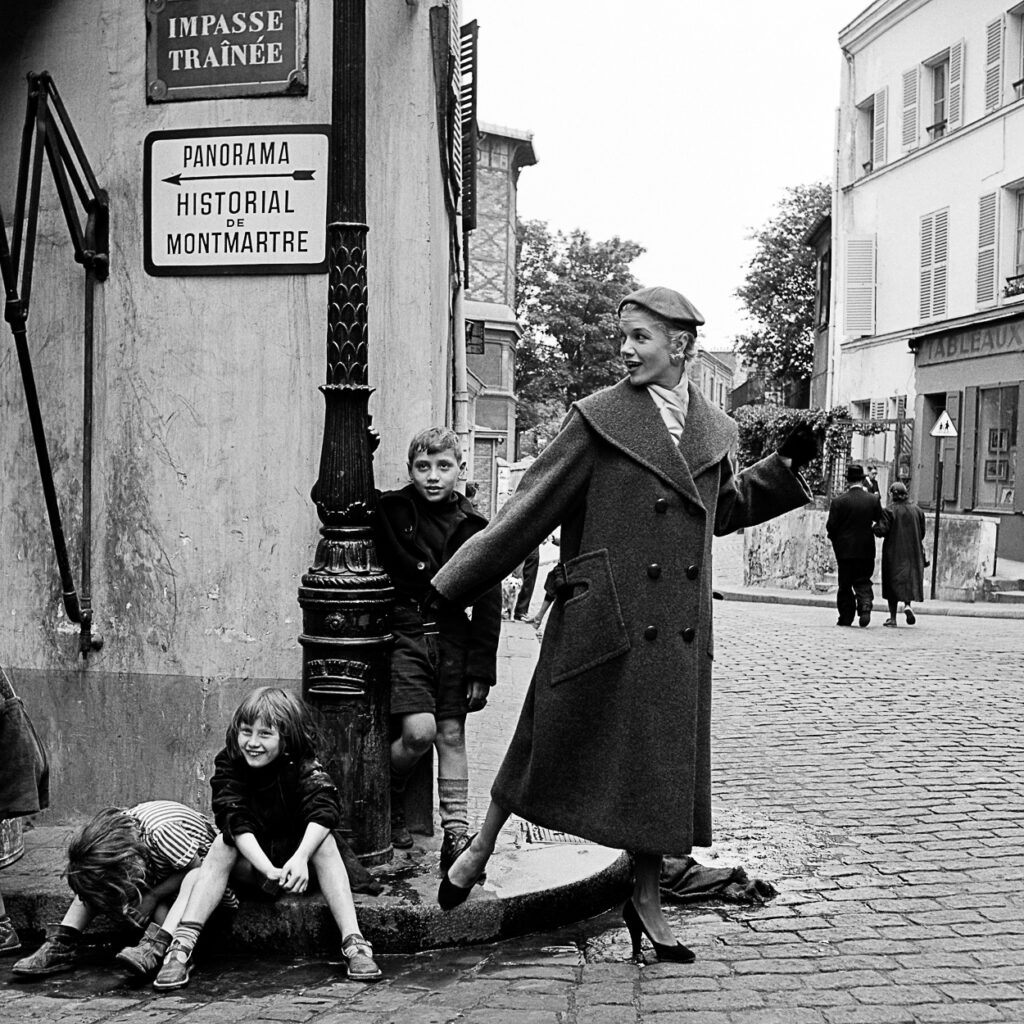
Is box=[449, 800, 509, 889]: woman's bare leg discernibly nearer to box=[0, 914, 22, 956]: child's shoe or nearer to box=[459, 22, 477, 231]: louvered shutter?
box=[0, 914, 22, 956]: child's shoe

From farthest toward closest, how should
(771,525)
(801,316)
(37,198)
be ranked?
1. (801,316)
2. (771,525)
3. (37,198)

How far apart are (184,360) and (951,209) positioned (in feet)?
79.3

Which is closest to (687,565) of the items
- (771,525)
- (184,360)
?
(184,360)

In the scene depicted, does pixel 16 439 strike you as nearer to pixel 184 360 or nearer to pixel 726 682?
pixel 184 360

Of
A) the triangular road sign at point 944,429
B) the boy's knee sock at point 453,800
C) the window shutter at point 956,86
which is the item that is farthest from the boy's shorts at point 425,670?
the window shutter at point 956,86

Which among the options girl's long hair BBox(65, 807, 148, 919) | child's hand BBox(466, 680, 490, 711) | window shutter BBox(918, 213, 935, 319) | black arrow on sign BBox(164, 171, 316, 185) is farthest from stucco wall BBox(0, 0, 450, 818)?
window shutter BBox(918, 213, 935, 319)

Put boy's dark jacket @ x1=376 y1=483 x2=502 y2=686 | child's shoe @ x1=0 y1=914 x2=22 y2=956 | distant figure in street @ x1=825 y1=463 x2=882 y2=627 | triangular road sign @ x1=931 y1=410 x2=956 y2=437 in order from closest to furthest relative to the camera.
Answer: child's shoe @ x1=0 y1=914 x2=22 y2=956 → boy's dark jacket @ x1=376 y1=483 x2=502 y2=686 → distant figure in street @ x1=825 y1=463 x2=882 y2=627 → triangular road sign @ x1=931 y1=410 x2=956 y2=437

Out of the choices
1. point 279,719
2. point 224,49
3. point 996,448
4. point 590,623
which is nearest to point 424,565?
point 279,719

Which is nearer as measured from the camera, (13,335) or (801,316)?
(13,335)

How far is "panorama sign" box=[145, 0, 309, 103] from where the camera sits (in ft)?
17.5

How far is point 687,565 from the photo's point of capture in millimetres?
4273

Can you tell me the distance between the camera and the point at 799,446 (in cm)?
448

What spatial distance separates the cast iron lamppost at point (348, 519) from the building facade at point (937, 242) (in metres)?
20.2

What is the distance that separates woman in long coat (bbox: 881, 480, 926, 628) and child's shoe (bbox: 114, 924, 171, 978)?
1351 centimetres
